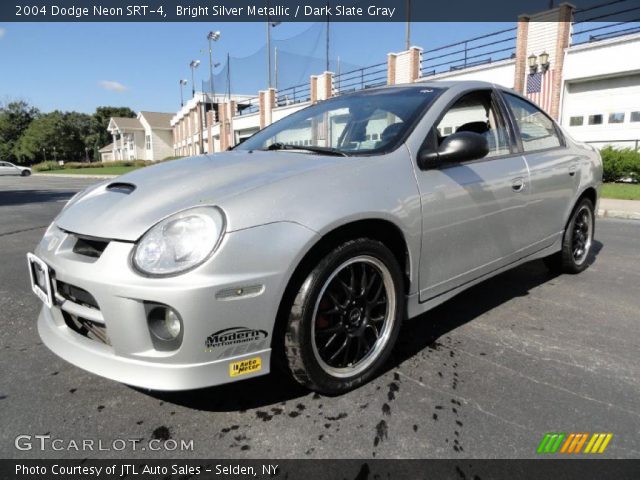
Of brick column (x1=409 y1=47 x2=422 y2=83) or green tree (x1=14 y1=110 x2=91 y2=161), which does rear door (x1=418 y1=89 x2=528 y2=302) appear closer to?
brick column (x1=409 y1=47 x2=422 y2=83)

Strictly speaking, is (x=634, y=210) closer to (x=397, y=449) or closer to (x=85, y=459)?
(x=397, y=449)

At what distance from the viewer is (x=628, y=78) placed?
52.6 feet

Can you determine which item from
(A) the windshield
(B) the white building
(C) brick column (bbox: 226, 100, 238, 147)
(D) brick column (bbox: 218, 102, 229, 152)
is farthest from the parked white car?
(A) the windshield

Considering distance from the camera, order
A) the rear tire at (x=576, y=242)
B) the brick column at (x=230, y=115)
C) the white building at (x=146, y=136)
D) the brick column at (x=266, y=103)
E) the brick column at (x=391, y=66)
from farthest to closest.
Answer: the white building at (x=146, y=136) < the brick column at (x=230, y=115) < the brick column at (x=266, y=103) < the brick column at (x=391, y=66) < the rear tire at (x=576, y=242)

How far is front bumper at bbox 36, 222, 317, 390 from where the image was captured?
170 cm

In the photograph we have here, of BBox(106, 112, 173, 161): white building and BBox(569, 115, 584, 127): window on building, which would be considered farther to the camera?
BBox(106, 112, 173, 161): white building

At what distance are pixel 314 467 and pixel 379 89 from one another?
8.24ft

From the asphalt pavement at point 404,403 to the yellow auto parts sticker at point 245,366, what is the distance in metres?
0.27

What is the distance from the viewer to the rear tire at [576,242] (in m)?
3.95

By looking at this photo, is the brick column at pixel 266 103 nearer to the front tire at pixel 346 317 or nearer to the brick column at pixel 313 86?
the brick column at pixel 313 86

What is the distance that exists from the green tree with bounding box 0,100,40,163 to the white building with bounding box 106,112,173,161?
2007 cm

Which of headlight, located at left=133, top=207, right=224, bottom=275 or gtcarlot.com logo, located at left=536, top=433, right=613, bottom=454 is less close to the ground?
headlight, located at left=133, top=207, right=224, bottom=275

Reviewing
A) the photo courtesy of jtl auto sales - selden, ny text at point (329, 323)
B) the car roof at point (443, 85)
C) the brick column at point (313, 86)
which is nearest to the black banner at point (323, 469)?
the photo courtesy of jtl auto sales - selden, ny text at point (329, 323)

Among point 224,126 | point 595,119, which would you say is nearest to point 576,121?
point 595,119
